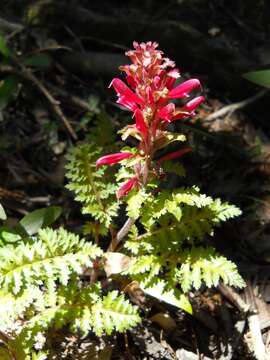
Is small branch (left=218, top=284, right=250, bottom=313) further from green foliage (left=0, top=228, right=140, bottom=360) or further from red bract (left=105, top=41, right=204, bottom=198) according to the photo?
red bract (left=105, top=41, right=204, bottom=198)

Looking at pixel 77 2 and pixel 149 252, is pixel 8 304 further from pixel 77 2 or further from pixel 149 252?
pixel 77 2

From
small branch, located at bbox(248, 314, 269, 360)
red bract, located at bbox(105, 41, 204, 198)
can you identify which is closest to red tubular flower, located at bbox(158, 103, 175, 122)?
red bract, located at bbox(105, 41, 204, 198)

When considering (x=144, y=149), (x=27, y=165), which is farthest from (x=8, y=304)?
(x=27, y=165)

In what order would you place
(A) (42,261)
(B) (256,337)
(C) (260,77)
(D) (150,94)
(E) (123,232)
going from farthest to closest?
(C) (260,77)
(B) (256,337)
(E) (123,232)
(A) (42,261)
(D) (150,94)

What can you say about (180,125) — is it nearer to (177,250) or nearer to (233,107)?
(233,107)

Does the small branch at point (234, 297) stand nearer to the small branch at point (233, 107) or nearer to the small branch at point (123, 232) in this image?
the small branch at point (123, 232)

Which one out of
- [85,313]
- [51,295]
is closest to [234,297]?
[85,313]
